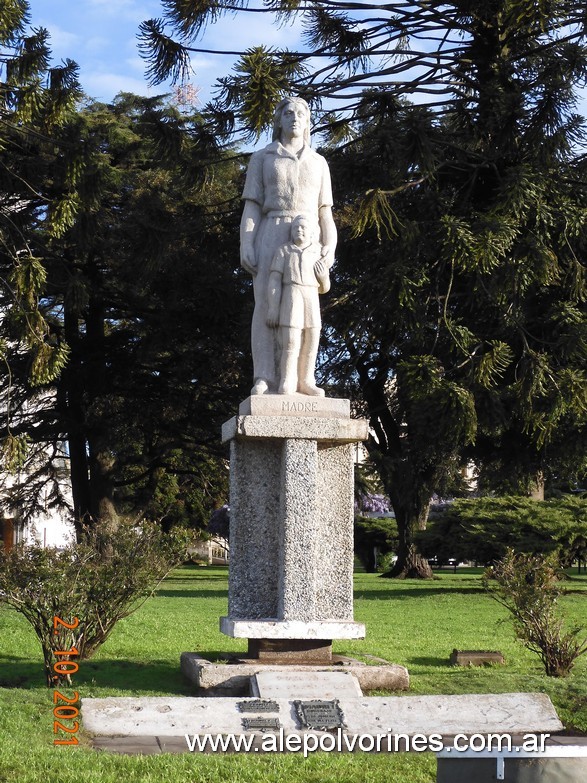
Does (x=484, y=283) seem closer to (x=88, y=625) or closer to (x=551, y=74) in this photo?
(x=551, y=74)

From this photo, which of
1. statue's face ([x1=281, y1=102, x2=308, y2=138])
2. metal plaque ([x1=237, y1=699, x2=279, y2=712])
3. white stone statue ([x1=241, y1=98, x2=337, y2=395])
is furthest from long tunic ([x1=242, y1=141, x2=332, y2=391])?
metal plaque ([x1=237, y1=699, x2=279, y2=712])

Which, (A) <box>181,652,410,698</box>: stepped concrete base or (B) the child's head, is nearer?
(A) <box>181,652,410,698</box>: stepped concrete base

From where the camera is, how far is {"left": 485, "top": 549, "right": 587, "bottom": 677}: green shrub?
9391 millimetres

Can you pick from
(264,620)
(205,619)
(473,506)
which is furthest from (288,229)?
(473,506)

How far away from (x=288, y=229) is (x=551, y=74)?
26.9ft

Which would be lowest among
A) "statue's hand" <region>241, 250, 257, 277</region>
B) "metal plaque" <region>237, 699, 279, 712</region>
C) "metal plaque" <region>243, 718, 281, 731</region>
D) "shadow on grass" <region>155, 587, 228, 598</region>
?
"shadow on grass" <region>155, 587, 228, 598</region>

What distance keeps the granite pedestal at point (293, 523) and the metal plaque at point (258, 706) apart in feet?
3.27

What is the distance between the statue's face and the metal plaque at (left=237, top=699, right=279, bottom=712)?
4.69 m

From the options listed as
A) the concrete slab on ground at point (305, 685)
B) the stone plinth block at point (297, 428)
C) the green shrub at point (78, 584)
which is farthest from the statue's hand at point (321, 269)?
the concrete slab on ground at point (305, 685)

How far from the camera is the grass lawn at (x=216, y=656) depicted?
245 inches

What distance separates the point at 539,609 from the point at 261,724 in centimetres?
296

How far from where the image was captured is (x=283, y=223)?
31.4 ft

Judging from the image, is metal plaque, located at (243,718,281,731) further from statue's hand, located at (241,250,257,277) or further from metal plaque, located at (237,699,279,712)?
statue's hand, located at (241,250,257,277)
